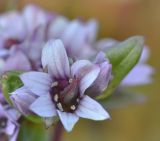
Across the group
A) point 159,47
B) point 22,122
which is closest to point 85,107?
point 22,122

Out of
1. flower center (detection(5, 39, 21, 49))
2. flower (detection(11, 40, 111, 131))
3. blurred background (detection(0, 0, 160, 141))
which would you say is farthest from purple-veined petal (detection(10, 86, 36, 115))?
blurred background (detection(0, 0, 160, 141))

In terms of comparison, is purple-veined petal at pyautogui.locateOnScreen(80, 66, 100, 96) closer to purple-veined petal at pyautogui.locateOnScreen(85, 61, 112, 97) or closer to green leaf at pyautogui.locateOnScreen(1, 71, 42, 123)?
purple-veined petal at pyautogui.locateOnScreen(85, 61, 112, 97)

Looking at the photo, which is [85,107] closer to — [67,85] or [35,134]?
[67,85]

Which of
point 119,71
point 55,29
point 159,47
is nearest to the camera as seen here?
point 119,71

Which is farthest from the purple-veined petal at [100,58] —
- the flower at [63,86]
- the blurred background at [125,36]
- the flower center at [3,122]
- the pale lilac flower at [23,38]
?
the blurred background at [125,36]

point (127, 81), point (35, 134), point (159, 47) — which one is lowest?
point (159, 47)
